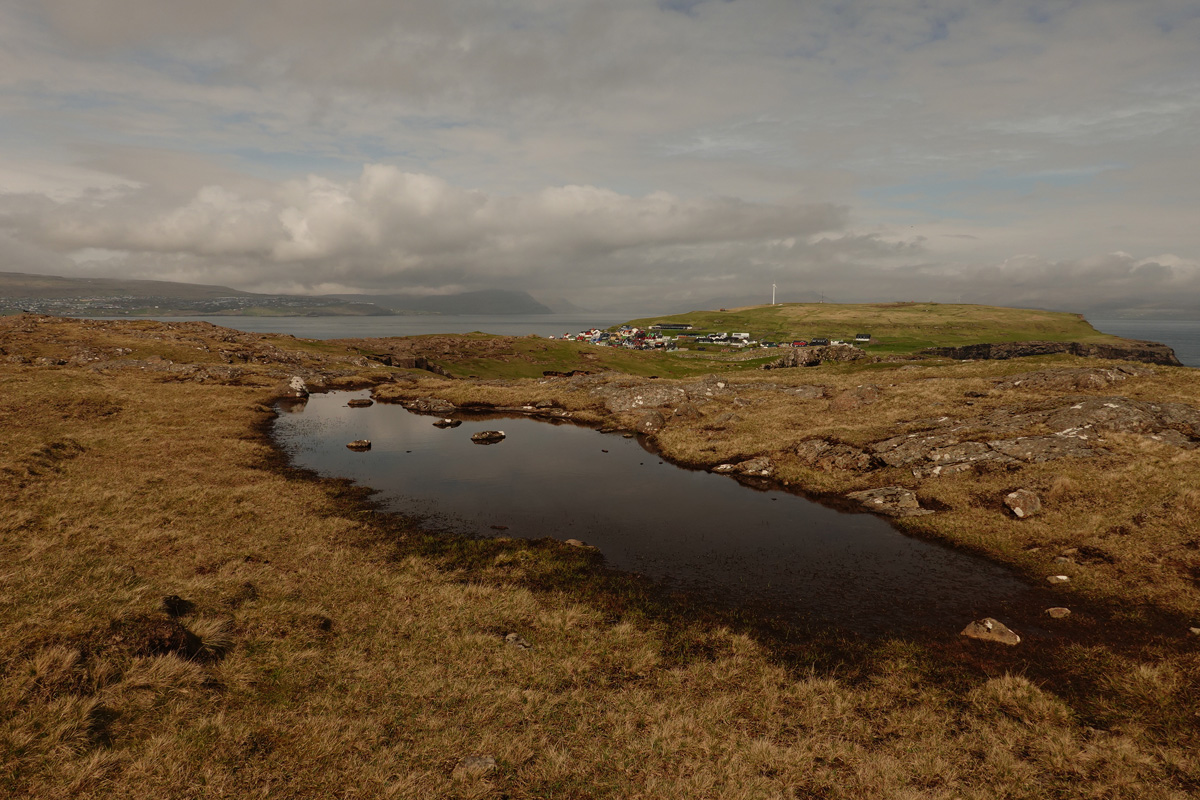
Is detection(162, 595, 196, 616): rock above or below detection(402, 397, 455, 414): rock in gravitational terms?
below

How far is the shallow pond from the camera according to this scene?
2112 centimetres

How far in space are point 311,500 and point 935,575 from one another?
35.5 metres

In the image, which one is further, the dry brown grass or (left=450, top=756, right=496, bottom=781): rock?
(left=450, top=756, right=496, bottom=781): rock

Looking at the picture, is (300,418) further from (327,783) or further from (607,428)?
(327,783)

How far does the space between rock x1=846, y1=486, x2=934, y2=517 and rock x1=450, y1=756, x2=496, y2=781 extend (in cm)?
2750

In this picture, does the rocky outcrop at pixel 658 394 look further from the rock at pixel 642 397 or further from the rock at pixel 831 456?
the rock at pixel 831 456

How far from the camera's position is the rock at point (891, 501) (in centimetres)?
2970

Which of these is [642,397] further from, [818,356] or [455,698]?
[455,698]

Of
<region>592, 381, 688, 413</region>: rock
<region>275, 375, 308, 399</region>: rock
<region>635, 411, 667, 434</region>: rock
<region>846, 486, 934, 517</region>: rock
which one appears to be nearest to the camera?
<region>846, 486, 934, 517</region>: rock

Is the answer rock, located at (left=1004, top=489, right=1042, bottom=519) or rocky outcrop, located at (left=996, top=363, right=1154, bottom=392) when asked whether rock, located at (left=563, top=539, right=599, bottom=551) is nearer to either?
rock, located at (left=1004, top=489, right=1042, bottom=519)

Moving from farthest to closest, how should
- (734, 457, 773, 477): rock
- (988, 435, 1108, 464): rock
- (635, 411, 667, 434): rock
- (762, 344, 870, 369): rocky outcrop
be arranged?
(762, 344, 870, 369): rocky outcrop
(635, 411, 667, 434): rock
(734, 457, 773, 477): rock
(988, 435, 1108, 464): rock

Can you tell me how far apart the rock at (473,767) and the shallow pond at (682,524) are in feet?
39.6

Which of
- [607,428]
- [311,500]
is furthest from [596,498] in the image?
[607,428]

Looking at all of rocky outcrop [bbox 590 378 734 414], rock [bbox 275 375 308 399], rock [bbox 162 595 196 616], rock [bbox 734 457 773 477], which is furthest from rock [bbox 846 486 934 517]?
rock [bbox 275 375 308 399]
